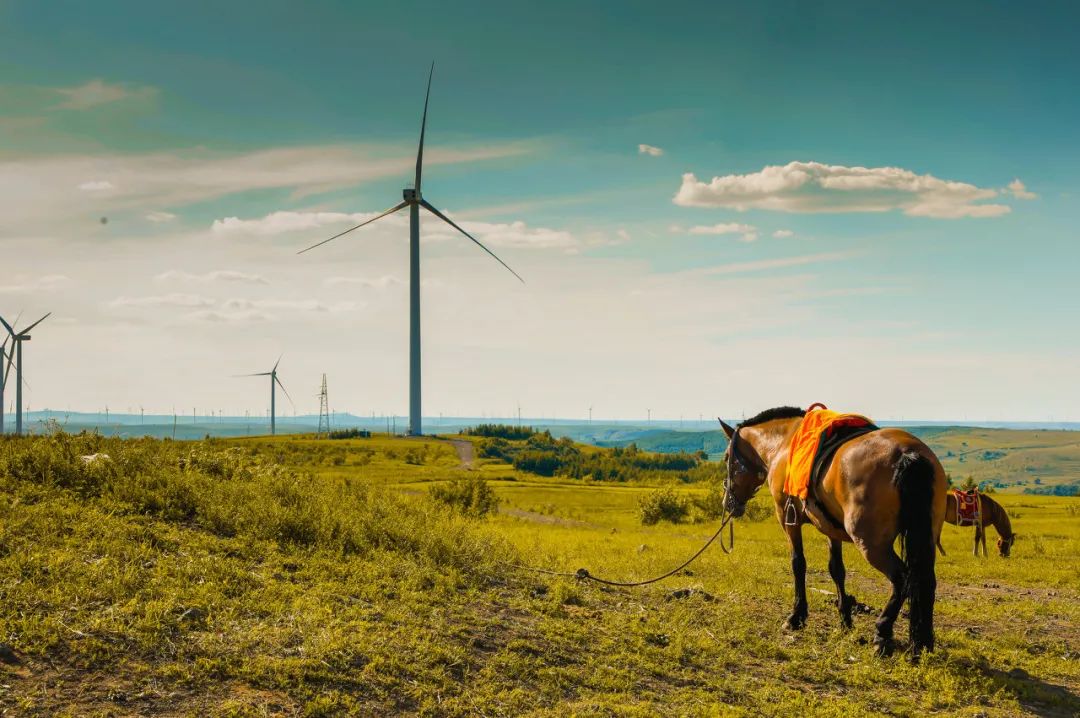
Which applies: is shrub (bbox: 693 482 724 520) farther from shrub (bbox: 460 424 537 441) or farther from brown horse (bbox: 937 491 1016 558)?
shrub (bbox: 460 424 537 441)

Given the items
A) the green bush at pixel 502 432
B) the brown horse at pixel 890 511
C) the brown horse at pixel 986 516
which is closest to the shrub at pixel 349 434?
the green bush at pixel 502 432

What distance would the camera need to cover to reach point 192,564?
9031mm

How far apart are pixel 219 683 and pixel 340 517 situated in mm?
5208

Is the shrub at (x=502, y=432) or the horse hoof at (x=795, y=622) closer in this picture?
the horse hoof at (x=795, y=622)

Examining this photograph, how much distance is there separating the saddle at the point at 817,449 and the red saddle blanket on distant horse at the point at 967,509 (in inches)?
439

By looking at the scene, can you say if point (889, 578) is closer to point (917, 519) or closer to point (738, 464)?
point (917, 519)

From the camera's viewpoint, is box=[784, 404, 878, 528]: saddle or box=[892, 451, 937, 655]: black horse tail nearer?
box=[892, 451, 937, 655]: black horse tail

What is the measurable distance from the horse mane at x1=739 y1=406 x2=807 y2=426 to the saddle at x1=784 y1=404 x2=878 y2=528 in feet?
4.54

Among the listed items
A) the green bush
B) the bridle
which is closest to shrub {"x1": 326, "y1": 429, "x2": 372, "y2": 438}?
the green bush

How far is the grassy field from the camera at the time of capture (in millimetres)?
6793

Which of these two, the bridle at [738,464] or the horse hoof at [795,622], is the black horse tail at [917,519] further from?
the bridle at [738,464]

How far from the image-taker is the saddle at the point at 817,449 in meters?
9.76

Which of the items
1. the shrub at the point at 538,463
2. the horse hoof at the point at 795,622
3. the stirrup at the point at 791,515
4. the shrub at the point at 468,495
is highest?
the stirrup at the point at 791,515

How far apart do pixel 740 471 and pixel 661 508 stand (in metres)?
27.3
